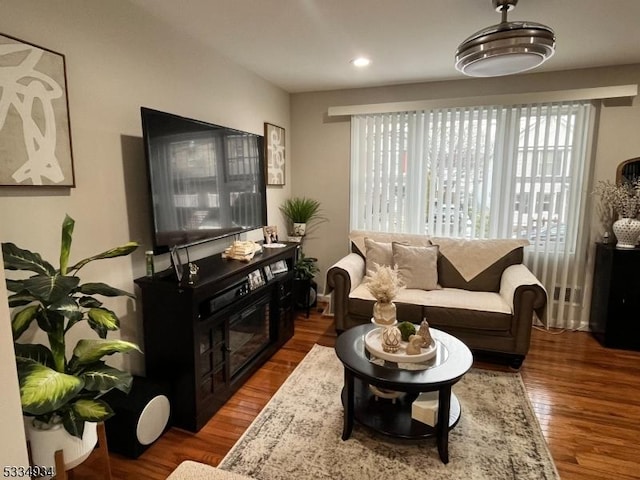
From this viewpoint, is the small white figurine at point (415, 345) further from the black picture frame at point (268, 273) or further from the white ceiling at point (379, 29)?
the white ceiling at point (379, 29)

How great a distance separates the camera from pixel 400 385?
1739 mm

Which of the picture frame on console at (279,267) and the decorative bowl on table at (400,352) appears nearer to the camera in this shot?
the decorative bowl on table at (400,352)

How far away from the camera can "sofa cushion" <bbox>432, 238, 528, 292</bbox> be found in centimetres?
329

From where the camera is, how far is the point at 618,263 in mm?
3055

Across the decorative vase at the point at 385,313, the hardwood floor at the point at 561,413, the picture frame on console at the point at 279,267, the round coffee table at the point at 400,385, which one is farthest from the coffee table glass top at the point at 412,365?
the picture frame on console at the point at 279,267

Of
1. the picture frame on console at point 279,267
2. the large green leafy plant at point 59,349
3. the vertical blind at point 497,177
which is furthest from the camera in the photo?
the vertical blind at point 497,177

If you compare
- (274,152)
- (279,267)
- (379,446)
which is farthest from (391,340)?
(274,152)

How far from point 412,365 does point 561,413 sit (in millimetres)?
1152

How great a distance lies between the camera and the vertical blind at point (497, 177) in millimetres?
3420

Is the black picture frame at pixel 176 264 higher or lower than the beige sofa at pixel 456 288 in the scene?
higher

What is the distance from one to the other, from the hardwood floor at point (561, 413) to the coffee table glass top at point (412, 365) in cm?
69

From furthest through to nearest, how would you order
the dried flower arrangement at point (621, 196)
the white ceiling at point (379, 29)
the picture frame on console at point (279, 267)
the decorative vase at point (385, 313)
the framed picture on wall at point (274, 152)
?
the framed picture on wall at point (274, 152), the dried flower arrangement at point (621, 196), the picture frame on console at point (279, 267), the decorative vase at point (385, 313), the white ceiling at point (379, 29)

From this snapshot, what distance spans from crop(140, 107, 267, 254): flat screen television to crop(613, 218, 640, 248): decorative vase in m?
3.12

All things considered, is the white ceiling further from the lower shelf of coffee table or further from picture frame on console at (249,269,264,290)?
the lower shelf of coffee table
